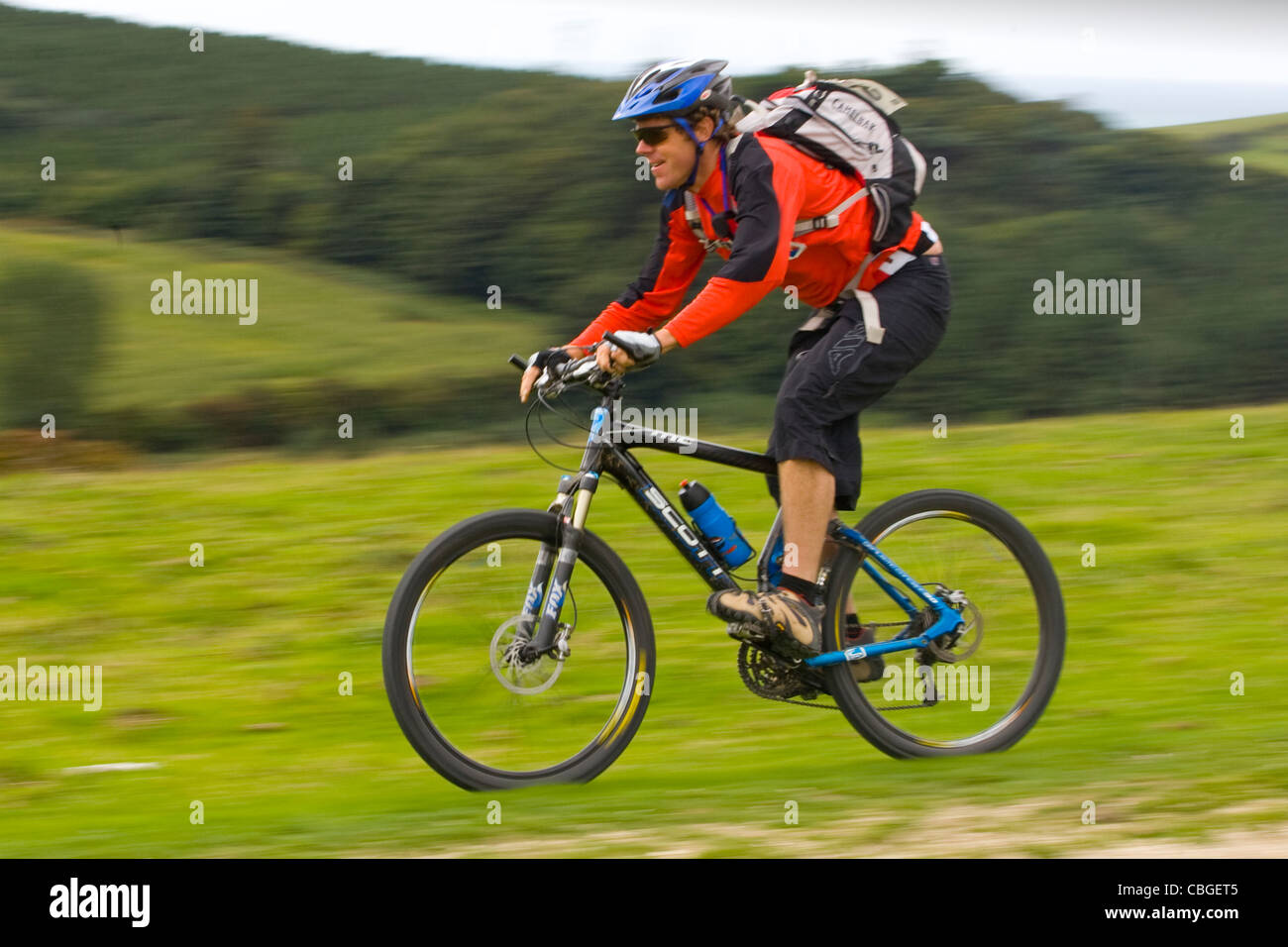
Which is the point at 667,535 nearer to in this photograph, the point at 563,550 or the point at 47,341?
the point at 563,550

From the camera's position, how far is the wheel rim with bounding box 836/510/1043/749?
5555 millimetres

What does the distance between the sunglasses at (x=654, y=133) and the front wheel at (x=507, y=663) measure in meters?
1.23

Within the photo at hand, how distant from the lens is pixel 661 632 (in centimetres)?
753

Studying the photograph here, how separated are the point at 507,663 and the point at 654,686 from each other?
1571mm

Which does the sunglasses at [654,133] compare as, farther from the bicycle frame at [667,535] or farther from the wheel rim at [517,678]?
the wheel rim at [517,678]

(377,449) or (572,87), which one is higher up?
(572,87)

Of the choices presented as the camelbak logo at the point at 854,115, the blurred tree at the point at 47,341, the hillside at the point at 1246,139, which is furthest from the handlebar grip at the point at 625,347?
the hillside at the point at 1246,139

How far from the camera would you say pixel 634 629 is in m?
5.22

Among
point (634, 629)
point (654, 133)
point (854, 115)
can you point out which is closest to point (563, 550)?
point (634, 629)

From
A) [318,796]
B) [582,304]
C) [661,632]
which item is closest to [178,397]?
[582,304]

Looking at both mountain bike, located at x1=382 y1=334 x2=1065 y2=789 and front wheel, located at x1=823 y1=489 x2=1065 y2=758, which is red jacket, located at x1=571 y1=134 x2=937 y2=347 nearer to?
mountain bike, located at x1=382 y1=334 x2=1065 y2=789

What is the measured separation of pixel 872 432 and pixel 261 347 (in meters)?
5.03

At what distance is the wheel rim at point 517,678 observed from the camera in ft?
16.2
